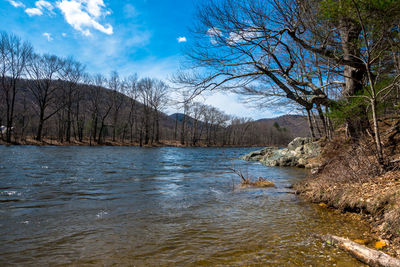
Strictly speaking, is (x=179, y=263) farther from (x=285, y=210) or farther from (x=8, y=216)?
(x=8, y=216)

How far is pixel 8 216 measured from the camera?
436cm

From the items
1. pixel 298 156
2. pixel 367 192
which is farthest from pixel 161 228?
pixel 298 156

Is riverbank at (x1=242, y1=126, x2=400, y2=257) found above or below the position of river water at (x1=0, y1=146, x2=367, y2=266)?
above

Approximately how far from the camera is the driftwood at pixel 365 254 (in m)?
2.41

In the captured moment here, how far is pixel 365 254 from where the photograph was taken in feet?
8.80

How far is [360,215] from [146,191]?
5.63 m

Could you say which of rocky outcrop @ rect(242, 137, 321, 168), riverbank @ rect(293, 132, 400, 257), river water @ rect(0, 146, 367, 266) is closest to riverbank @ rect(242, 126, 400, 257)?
riverbank @ rect(293, 132, 400, 257)

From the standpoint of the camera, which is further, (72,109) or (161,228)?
(72,109)

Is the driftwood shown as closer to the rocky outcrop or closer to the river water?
the river water

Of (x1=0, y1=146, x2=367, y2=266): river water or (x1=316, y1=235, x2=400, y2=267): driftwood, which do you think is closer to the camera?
(x1=316, y1=235, x2=400, y2=267): driftwood

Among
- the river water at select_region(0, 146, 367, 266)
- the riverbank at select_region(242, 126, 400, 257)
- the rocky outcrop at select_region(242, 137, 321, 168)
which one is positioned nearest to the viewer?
the river water at select_region(0, 146, 367, 266)

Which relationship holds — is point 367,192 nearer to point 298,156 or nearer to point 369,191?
point 369,191

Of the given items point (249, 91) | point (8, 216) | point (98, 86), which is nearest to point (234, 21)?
point (249, 91)

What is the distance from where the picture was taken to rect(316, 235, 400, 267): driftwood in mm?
2411
